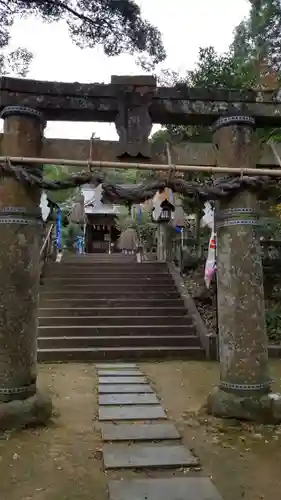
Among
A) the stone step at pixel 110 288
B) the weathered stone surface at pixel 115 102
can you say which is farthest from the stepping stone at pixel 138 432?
the stone step at pixel 110 288

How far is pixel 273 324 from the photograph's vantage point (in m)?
11.2

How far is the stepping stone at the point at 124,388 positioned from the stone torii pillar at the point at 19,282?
159 centimetres

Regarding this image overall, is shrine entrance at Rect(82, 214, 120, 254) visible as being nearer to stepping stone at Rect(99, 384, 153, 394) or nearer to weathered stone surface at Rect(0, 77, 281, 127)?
stepping stone at Rect(99, 384, 153, 394)

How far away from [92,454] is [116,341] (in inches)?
222

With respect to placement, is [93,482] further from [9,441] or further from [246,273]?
[246,273]

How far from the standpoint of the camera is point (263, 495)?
351 centimetres

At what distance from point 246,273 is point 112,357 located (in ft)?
16.0

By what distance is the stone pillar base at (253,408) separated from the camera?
5.16m

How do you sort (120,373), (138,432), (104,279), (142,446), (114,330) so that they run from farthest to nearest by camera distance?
(104,279) < (114,330) < (120,373) < (138,432) < (142,446)

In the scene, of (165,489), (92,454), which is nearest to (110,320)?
(92,454)

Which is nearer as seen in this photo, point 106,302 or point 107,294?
point 106,302

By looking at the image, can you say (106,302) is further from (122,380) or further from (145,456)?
(145,456)

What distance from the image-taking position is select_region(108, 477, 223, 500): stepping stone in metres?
3.37

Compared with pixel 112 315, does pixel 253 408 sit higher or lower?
lower
